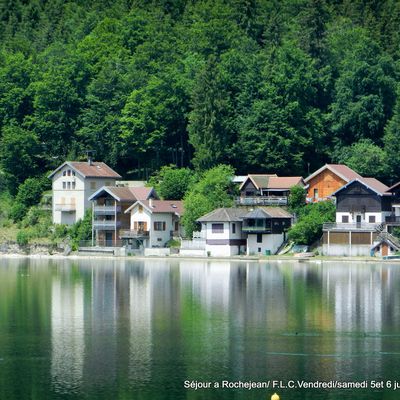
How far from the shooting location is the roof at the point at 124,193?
Answer: 83312 mm

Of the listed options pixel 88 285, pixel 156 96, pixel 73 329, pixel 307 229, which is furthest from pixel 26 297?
pixel 156 96

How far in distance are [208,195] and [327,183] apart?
25.9 feet

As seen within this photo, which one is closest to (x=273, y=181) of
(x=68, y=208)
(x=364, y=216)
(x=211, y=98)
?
(x=364, y=216)

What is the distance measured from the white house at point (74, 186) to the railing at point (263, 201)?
10805mm

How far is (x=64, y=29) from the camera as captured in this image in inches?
4980

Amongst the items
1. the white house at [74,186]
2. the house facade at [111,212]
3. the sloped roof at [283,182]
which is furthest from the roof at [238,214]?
the white house at [74,186]

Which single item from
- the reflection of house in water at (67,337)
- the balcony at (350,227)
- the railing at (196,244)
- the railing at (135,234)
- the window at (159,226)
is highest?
the window at (159,226)

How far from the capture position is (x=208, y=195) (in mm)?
81062

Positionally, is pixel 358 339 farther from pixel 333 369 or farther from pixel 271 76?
pixel 271 76

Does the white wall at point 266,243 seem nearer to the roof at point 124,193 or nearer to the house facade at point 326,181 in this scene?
the house facade at point 326,181

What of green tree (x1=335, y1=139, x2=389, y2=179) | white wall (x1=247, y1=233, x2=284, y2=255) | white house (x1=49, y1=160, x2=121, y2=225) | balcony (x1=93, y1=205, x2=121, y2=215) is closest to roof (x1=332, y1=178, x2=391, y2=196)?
white wall (x1=247, y1=233, x2=284, y2=255)

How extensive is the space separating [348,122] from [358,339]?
51006mm

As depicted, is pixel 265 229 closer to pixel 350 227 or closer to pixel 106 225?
pixel 350 227

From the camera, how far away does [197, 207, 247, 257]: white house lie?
77.6 metres
